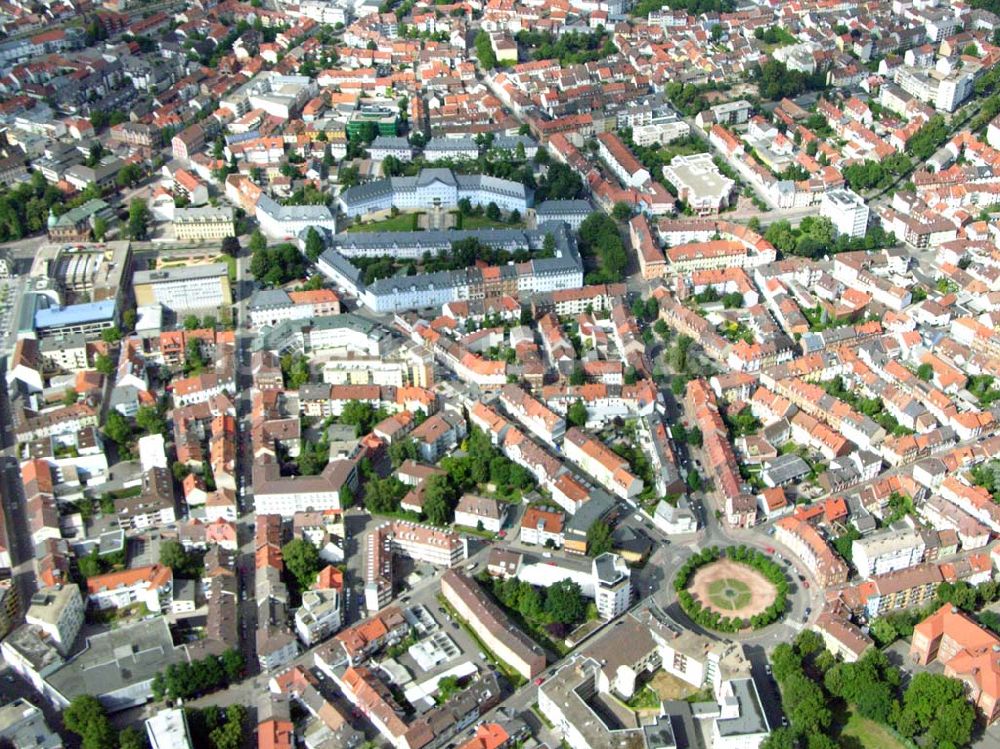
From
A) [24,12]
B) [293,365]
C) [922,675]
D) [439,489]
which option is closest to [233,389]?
[293,365]

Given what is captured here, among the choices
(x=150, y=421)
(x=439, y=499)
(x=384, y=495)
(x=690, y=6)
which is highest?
(x=690, y=6)

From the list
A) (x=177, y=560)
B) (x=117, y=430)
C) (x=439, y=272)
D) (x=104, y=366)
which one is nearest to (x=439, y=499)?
(x=177, y=560)

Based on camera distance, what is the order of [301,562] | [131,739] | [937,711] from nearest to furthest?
[131,739], [937,711], [301,562]

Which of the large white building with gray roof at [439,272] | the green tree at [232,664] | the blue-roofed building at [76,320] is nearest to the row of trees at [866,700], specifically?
the green tree at [232,664]

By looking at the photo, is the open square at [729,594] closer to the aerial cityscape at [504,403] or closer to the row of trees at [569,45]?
the aerial cityscape at [504,403]

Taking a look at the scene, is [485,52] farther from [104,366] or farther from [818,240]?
[104,366]

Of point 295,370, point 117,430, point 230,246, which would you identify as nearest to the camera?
point 117,430

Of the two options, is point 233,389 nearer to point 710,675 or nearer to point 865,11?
point 710,675

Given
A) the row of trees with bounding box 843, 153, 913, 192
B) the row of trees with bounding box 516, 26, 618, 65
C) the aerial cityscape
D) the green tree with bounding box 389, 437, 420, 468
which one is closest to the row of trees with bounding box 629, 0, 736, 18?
the row of trees with bounding box 516, 26, 618, 65

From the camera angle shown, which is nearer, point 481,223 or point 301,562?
point 301,562
